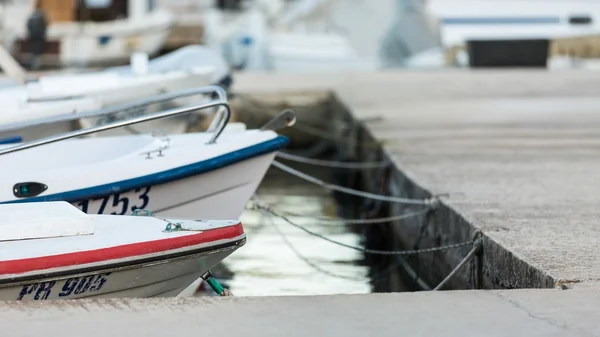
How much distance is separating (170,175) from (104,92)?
3.60m

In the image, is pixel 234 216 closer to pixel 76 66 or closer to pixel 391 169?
pixel 391 169

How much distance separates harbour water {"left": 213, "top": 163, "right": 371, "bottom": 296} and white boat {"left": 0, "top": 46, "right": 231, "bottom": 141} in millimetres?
1177

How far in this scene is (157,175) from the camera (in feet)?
21.1

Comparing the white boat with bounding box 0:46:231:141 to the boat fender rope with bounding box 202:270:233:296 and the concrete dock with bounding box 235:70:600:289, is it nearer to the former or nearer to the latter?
the concrete dock with bounding box 235:70:600:289

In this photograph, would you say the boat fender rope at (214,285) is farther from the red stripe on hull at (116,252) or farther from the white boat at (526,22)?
the white boat at (526,22)

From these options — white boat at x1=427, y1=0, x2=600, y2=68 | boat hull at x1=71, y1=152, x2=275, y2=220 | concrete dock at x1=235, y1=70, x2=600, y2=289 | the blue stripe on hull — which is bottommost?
white boat at x1=427, y1=0, x2=600, y2=68

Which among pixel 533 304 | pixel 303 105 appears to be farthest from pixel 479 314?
pixel 303 105

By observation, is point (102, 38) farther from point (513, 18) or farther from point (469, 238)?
point (469, 238)

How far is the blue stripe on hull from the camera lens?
6211mm

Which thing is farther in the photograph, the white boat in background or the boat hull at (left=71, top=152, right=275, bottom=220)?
the white boat in background

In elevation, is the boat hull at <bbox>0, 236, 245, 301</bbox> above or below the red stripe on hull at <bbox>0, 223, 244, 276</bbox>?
below

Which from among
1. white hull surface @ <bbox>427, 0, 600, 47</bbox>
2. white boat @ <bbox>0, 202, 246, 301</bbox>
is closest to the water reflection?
white boat @ <bbox>0, 202, 246, 301</bbox>

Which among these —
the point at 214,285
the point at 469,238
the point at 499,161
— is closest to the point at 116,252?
the point at 214,285

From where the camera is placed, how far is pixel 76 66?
86.4ft
